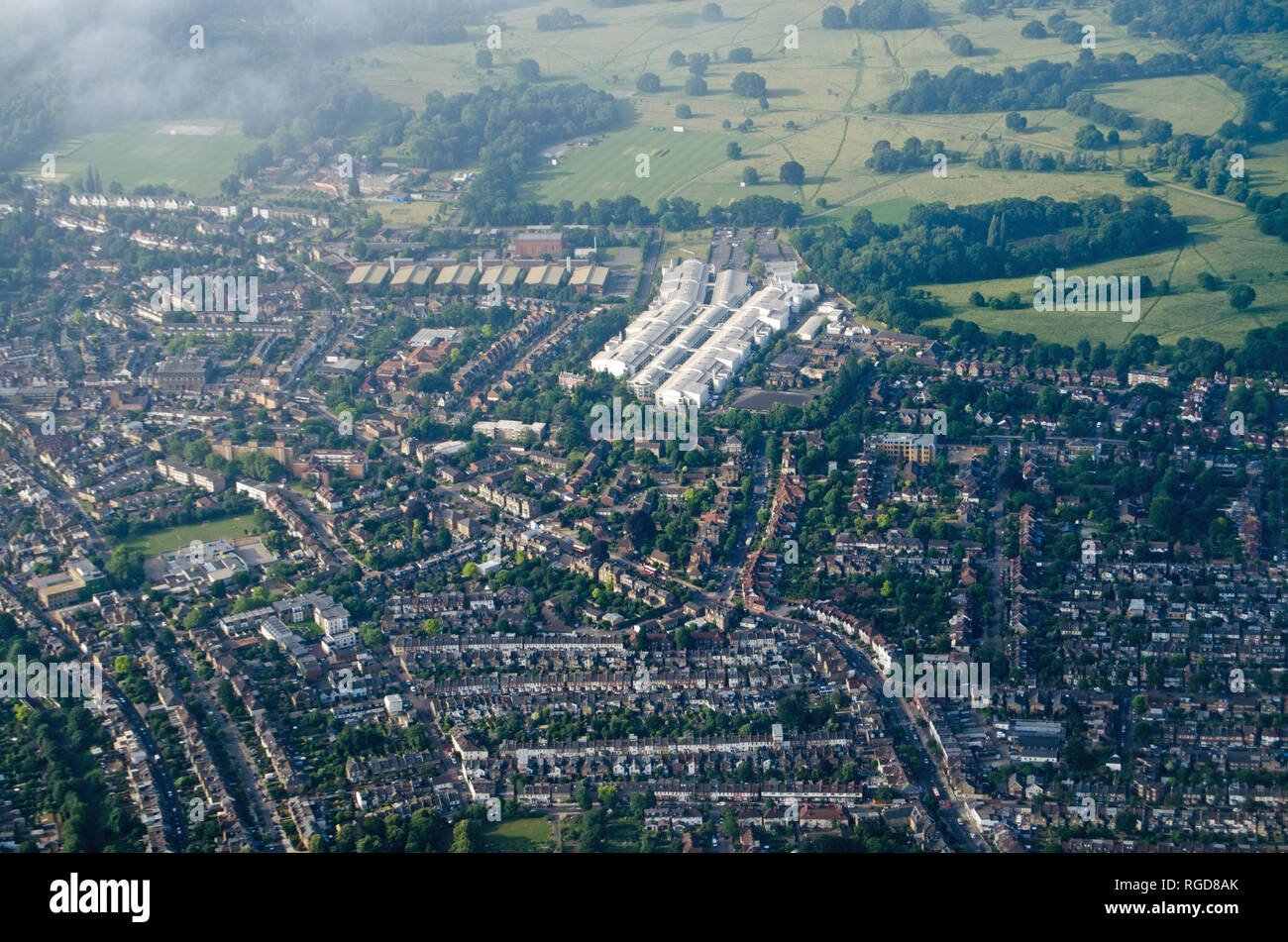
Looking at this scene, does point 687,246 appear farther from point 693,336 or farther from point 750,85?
point 750,85

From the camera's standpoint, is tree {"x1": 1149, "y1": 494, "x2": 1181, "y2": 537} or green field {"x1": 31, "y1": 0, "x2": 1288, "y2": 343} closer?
tree {"x1": 1149, "y1": 494, "x2": 1181, "y2": 537}

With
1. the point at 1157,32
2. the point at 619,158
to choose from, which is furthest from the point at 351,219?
the point at 1157,32

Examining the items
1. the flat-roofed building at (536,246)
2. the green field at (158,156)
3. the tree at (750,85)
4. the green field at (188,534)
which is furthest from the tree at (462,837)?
the tree at (750,85)

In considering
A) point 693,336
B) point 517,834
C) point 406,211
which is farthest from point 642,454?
point 406,211

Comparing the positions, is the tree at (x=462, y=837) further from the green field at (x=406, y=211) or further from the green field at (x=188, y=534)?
the green field at (x=406, y=211)

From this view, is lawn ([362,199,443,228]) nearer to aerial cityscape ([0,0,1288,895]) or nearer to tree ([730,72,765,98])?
aerial cityscape ([0,0,1288,895])

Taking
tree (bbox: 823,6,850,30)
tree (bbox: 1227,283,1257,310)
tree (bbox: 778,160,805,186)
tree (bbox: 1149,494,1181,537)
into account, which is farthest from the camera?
tree (bbox: 823,6,850,30)

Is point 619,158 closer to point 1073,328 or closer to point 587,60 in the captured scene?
point 587,60

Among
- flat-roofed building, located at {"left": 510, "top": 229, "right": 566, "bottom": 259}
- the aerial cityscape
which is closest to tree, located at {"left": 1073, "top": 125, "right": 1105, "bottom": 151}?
the aerial cityscape
